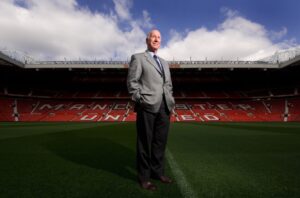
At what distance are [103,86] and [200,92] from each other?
52.0 feet

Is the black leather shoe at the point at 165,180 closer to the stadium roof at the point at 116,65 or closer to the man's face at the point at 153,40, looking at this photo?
the man's face at the point at 153,40

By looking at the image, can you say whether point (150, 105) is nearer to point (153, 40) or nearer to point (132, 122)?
point (153, 40)

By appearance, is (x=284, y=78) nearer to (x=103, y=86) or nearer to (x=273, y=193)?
(x=103, y=86)

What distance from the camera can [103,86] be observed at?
2952 cm

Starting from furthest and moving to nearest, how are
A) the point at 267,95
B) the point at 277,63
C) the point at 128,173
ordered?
the point at 267,95 < the point at 277,63 < the point at 128,173

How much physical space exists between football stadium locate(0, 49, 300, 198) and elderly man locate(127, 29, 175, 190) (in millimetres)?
253

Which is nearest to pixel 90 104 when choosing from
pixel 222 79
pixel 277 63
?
pixel 222 79

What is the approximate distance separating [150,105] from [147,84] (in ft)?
0.76

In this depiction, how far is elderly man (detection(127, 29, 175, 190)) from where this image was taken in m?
1.86

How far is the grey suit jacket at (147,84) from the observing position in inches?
73.0

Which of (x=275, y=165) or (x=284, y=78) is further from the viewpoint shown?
(x=284, y=78)

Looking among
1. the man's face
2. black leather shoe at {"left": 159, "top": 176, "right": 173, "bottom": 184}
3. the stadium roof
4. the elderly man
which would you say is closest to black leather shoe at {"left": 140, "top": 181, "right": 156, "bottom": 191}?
the elderly man

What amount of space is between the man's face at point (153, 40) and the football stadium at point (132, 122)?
148cm

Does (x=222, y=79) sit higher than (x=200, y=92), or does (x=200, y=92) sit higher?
(x=222, y=79)
